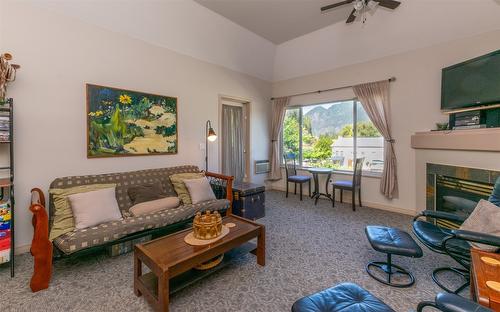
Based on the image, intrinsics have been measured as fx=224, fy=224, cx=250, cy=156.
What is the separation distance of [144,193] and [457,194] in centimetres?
422

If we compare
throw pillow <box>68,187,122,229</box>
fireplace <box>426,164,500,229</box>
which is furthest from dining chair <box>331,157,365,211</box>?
throw pillow <box>68,187,122,229</box>

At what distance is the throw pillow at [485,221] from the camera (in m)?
1.82

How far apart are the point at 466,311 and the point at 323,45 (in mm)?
4631

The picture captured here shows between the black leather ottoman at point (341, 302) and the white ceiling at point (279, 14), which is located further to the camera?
the white ceiling at point (279, 14)

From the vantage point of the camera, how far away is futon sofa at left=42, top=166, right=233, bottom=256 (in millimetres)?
2139

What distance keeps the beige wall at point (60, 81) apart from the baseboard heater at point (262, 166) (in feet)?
7.49

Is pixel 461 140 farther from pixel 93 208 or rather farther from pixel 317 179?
pixel 93 208

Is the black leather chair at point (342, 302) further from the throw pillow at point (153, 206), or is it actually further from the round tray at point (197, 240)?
the throw pillow at point (153, 206)

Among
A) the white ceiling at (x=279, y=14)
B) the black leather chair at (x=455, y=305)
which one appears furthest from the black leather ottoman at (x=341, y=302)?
the white ceiling at (x=279, y=14)

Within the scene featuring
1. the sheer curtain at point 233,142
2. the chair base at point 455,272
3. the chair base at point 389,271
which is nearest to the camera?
the chair base at point 455,272

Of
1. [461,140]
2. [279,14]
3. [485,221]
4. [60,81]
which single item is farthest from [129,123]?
[461,140]

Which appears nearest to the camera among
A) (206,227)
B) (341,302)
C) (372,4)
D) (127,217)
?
(341,302)

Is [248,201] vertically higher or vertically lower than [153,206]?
lower

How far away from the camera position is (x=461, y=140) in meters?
2.90
